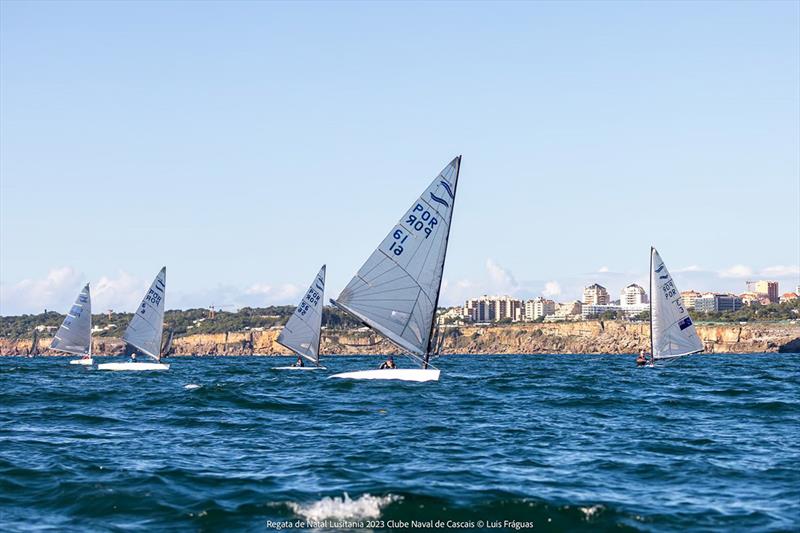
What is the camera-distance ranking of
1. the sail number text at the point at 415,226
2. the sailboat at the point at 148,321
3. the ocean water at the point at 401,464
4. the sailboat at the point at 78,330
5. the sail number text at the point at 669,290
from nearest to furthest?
the ocean water at the point at 401,464
the sail number text at the point at 415,226
the sail number text at the point at 669,290
the sailboat at the point at 148,321
the sailboat at the point at 78,330

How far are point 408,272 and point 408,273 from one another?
0.06 metres

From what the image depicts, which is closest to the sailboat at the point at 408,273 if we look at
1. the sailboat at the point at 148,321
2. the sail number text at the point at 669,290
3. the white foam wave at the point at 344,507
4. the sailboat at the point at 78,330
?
the white foam wave at the point at 344,507

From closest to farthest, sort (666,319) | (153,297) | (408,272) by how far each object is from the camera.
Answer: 1. (408,272)
2. (666,319)
3. (153,297)

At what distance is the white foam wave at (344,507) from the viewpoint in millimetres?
17891

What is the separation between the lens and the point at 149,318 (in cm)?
8300

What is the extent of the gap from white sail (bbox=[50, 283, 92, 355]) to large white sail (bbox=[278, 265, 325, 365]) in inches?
1225

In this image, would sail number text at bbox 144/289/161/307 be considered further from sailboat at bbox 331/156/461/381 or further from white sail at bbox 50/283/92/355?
sailboat at bbox 331/156/461/381

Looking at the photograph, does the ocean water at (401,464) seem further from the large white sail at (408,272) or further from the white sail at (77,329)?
the white sail at (77,329)

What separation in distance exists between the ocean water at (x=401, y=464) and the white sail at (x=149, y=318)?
41650mm

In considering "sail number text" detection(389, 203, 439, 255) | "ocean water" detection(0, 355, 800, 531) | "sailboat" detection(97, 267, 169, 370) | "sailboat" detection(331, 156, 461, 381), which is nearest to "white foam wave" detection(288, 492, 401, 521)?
"ocean water" detection(0, 355, 800, 531)

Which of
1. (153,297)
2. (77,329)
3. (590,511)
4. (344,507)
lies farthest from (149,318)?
(590,511)

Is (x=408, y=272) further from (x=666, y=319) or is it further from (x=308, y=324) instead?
(x=666, y=319)

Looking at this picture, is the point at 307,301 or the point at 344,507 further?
the point at 307,301

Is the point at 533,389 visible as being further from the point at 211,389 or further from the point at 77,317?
the point at 77,317
